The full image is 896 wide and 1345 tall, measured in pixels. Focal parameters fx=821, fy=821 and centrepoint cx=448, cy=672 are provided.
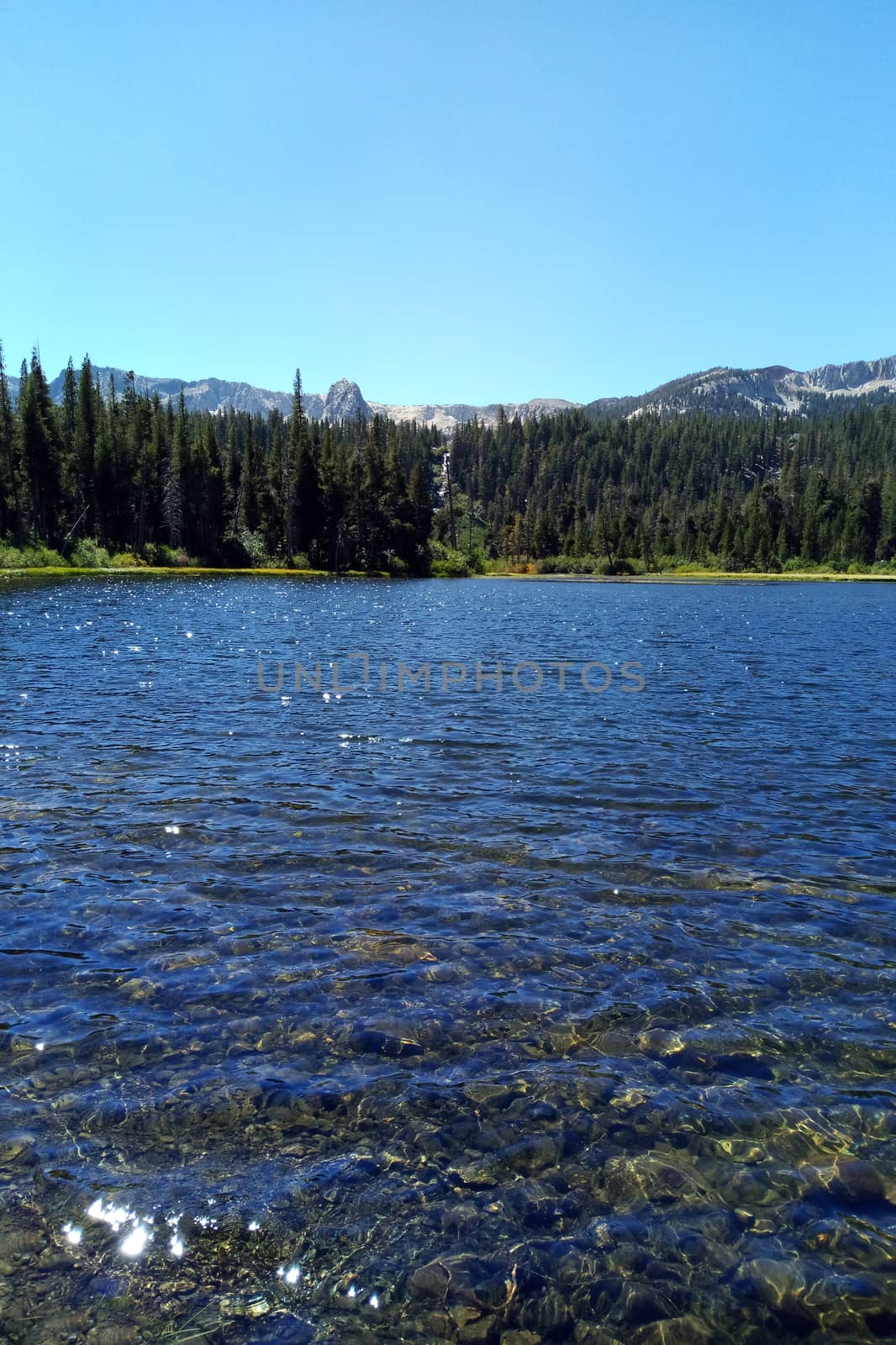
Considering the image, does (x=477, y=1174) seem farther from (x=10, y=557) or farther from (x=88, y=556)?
(x=88, y=556)

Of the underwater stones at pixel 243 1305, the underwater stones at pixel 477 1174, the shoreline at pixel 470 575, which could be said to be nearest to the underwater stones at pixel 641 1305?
→ the underwater stones at pixel 477 1174

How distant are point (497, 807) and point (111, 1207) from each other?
33.5 feet

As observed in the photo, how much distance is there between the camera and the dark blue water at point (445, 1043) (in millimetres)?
5359

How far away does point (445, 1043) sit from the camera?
26.2 feet

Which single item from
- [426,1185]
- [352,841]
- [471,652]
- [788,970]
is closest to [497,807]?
[352,841]

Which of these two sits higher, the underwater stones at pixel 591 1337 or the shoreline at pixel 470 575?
the shoreline at pixel 470 575

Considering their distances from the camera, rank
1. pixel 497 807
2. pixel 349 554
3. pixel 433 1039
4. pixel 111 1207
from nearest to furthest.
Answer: pixel 111 1207 → pixel 433 1039 → pixel 497 807 → pixel 349 554

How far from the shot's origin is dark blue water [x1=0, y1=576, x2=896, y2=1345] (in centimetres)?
536

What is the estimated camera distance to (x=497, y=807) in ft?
50.5

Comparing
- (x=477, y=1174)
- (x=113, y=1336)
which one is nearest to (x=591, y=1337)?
(x=477, y=1174)

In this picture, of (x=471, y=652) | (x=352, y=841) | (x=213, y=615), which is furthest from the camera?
(x=213, y=615)

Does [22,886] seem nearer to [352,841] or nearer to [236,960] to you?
[236,960]

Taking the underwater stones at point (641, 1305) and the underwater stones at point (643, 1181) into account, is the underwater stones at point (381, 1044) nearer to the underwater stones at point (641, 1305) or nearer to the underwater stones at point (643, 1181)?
the underwater stones at point (643, 1181)

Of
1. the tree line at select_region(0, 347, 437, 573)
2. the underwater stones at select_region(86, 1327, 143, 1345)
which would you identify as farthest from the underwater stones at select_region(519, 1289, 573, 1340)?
the tree line at select_region(0, 347, 437, 573)
